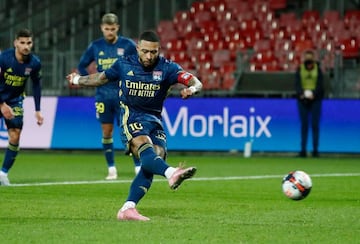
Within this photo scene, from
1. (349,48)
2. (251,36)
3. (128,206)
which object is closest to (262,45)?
(251,36)

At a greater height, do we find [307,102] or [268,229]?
[268,229]

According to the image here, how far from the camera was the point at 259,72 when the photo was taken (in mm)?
25219

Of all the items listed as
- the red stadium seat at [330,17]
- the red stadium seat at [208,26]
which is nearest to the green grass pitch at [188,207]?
the red stadium seat at [330,17]

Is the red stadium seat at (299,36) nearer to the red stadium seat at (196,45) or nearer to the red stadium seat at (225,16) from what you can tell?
the red stadium seat at (225,16)

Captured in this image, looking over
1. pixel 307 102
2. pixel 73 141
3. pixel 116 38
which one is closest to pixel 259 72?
pixel 307 102

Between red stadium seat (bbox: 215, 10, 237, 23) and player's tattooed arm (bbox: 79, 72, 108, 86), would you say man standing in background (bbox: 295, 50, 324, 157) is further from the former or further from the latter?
player's tattooed arm (bbox: 79, 72, 108, 86)

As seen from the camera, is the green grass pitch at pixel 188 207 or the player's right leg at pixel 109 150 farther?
the player's right leg at pixel 109 150

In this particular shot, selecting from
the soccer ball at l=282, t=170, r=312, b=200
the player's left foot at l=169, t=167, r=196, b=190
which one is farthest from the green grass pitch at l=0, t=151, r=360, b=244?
the player's left foot at l=169, t=167, r=196, b=190

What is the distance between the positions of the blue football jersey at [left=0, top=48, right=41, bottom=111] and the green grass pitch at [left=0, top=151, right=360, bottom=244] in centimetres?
130

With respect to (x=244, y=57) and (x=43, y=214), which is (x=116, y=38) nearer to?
(x=43, y=214)

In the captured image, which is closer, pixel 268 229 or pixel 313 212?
pixel 268 229

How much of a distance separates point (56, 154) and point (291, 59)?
21.2 feet

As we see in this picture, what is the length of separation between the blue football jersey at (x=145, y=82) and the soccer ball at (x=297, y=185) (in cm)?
158

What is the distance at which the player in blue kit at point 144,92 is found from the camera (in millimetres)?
10602
